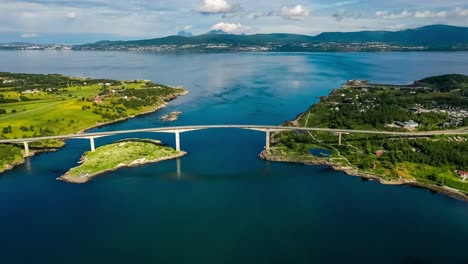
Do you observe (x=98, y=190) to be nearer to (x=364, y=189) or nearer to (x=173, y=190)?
(x=173, y=190)

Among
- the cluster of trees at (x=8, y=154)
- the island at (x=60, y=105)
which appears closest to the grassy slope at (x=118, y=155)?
the cluster of trees at (x=8, y=154)

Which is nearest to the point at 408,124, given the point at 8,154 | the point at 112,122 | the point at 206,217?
the point at 206,217

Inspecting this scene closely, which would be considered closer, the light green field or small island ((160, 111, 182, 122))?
the light green field

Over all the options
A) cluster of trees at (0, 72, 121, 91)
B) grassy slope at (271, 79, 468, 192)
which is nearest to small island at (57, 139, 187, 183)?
grassy slope at (271, 79, 468, 192)

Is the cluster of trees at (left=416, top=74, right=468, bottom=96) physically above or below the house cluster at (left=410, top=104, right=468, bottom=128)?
above

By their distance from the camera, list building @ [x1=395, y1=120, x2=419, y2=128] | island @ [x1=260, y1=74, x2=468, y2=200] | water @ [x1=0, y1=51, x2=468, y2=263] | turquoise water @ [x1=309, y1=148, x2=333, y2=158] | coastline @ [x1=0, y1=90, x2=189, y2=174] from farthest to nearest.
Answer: building @ [x1=395, y1=120, x2=419, y2=128] → turquoise water @ [x1=309, y1=148, x2=333, y2=158] → coastline @ [x1=0, y1=90, x2=189, y2=174] → island @ [x1=260, y1=74, x2=468, y2=200] → water @ [x1=0, y1=51, x2=468, y2=263]

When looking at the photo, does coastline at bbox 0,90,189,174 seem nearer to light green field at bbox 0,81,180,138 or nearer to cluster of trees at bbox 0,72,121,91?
light green field at bbox 0,81,180,138

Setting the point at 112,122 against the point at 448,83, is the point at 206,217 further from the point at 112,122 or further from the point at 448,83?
the point at 448,83

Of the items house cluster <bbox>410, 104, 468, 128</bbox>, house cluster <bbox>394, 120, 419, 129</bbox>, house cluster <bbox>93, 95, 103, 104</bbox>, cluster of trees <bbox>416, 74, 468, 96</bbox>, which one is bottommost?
house cluster <bbox>394, 120, 419, 129</bbox>
